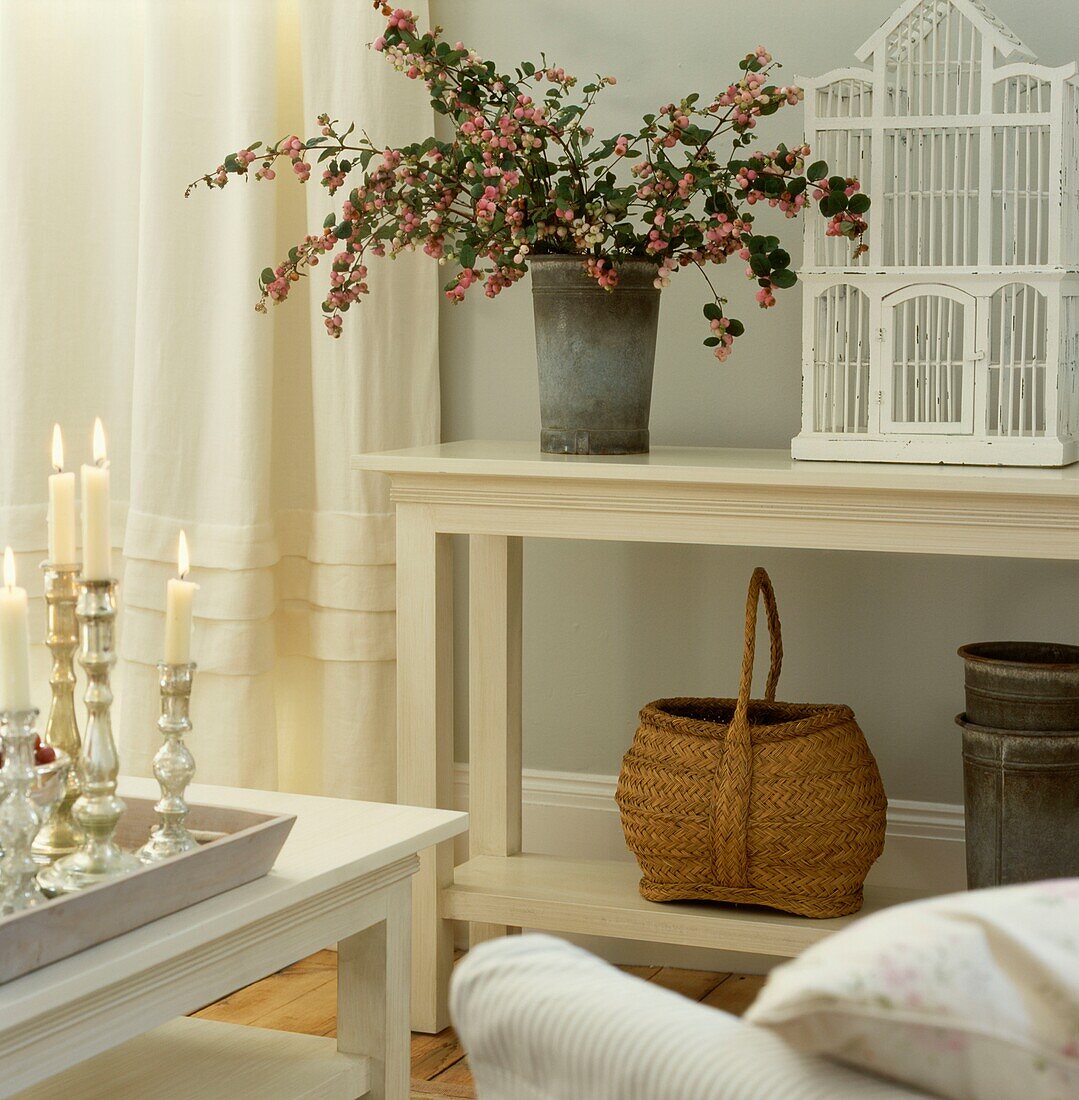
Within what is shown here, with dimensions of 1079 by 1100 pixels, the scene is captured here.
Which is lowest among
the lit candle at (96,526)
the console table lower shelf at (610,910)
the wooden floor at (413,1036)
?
the wooden floor at (413,1036)

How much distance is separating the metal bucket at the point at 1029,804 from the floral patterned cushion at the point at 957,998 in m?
1.31

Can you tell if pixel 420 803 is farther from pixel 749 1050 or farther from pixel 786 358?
pixel 749 1050

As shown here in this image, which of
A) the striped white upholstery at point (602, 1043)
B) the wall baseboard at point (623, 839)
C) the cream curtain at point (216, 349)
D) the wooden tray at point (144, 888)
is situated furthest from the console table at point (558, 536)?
the striped white upholstery at point (602, 1043)

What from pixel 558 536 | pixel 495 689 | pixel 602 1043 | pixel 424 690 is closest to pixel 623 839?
pixel 495 689

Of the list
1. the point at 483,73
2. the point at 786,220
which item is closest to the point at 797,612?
the point at 786,220

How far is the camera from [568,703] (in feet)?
7.80

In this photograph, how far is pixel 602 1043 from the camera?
587 millimetres

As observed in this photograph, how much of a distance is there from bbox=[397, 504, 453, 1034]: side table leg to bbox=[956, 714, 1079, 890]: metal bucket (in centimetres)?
68

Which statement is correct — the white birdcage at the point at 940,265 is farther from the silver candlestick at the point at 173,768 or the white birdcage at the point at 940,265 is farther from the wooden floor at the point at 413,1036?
the silver candlestick at the point at 173,768

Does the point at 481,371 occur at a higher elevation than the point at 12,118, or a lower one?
lower

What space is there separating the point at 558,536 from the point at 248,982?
0.78m

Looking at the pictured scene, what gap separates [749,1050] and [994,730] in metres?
1.34

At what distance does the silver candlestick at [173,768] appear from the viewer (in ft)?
3.80

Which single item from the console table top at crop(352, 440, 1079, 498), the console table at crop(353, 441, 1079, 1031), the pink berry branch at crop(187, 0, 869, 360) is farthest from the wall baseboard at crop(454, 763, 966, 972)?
the pink berry branch at crop(187, 0, 869, 360)
